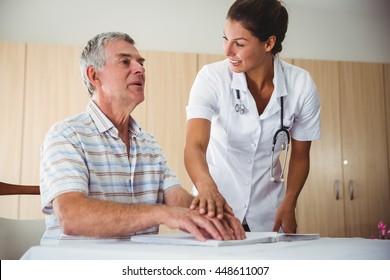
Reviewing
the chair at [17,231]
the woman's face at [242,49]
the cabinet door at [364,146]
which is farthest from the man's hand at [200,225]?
the cabinet door at [364,146]

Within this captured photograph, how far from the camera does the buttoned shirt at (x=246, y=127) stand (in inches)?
52.5

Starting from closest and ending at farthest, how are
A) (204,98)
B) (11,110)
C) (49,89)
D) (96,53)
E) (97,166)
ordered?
(97,166) → (96,53) → (204,98) → (11,110) → (49,89)

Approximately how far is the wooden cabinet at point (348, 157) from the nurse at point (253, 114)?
0.96 meters

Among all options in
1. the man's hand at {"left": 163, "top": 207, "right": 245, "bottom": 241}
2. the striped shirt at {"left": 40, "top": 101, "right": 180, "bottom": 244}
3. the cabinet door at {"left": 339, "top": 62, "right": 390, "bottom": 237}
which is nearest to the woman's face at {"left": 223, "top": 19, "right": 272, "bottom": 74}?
the striped shirt at {"left": 40, "top": 101, "right": 180, "bottom": 244}

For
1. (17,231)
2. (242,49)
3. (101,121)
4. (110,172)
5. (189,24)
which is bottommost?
(17,231)

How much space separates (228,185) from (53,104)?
Answer: 1278 mm

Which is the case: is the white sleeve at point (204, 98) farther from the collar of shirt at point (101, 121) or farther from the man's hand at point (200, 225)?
the man's hand at point (200, 225)

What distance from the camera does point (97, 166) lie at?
3.57ft

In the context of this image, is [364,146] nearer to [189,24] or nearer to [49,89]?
[189,24]

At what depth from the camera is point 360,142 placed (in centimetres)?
241

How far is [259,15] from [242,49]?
4.1 inches

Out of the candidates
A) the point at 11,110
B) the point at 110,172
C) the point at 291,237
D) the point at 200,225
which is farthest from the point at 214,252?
the point at 11,110

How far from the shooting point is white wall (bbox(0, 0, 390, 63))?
1.68 m
